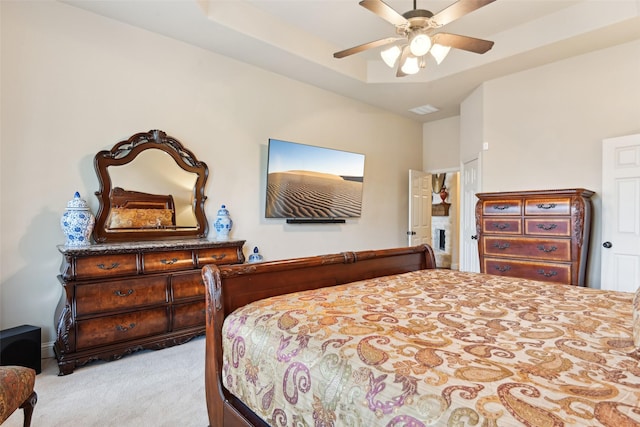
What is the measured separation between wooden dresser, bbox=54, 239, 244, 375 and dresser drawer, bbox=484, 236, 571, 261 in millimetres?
3013

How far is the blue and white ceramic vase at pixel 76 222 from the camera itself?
9.02 feet

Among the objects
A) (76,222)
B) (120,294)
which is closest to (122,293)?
(120,294)

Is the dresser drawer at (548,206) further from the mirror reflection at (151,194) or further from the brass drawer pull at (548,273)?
the mirror reflection at (151,194)

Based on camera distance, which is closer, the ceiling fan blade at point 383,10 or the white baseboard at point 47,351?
the ceiling fan blade at point 383,10

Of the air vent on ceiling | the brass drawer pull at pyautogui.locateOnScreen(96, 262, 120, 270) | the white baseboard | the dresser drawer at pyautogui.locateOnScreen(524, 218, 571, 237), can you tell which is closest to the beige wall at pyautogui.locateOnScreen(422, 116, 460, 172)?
the air vent on ceiling

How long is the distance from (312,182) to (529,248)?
104 inches

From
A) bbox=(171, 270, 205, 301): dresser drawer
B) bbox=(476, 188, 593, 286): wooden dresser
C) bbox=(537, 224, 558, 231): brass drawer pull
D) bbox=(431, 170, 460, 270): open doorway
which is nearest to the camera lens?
bbox=(171, 270, 205, 301): dresser drawer

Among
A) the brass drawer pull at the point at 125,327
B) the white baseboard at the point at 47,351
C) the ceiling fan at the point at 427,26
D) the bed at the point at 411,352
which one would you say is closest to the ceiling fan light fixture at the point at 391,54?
the ceiling fan at the point at 427,26

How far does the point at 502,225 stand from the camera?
146 inches

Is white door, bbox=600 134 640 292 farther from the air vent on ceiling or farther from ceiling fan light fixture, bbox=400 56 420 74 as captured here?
the air vent on ceiling

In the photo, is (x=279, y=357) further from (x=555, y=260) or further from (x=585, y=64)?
(x=585, y=64)

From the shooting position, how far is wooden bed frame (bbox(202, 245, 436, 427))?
145 cm

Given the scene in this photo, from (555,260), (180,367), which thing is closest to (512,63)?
(555,260)

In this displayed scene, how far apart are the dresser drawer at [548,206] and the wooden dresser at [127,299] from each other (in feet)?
10.7
